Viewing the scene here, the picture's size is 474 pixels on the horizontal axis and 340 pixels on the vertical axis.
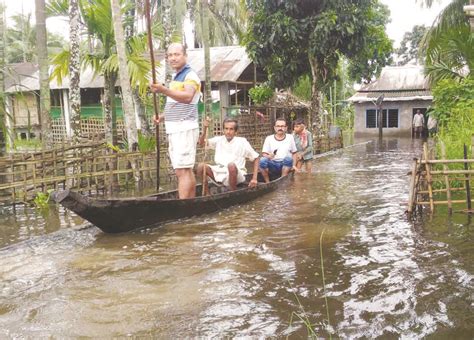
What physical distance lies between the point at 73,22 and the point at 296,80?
10847 mm

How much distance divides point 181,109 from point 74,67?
5.40m

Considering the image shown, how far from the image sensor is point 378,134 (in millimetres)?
28359

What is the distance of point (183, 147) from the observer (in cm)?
626

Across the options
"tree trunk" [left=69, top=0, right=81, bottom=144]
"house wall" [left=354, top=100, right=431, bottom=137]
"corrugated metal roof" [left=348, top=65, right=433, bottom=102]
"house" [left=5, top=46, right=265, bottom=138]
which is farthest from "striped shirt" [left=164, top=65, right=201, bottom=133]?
"house wall" [left=354, top=100, right=431, bottom=137]

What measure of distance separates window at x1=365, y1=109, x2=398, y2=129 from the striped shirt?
78.8 feet

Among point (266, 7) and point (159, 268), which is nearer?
point (159, 268)

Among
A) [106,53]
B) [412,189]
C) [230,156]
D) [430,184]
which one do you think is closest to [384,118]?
[106,53]

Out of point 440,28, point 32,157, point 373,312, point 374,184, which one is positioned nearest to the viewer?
point 373,312

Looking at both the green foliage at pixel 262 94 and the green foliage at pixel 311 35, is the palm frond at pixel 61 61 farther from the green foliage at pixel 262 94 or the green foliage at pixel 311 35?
the green foliage at pixel 262 94

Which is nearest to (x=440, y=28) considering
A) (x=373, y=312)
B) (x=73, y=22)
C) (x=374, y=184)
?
(x=374, y=184)

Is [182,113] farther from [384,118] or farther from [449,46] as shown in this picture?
[384,118]

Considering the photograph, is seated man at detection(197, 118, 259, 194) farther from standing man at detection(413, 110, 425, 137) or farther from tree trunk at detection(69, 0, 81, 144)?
standing man at detection(413, 110, 425, 137)

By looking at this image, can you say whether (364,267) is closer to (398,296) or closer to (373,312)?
(398,296)

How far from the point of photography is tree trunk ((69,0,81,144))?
407 inches
